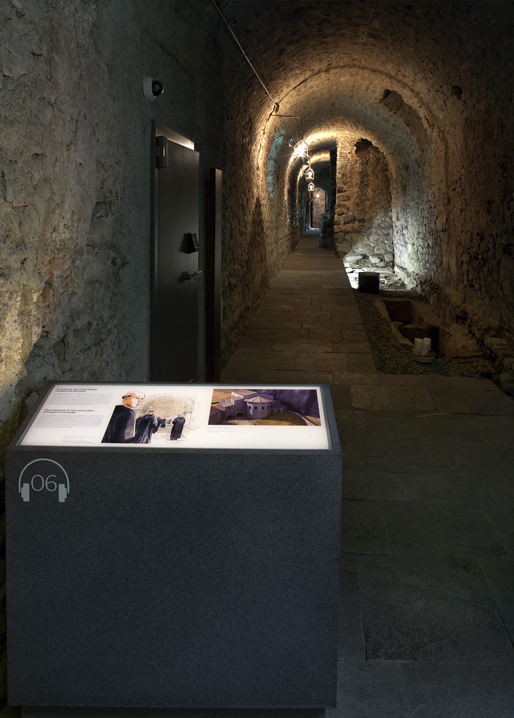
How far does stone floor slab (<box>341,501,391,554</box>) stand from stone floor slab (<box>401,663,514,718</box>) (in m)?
0.73

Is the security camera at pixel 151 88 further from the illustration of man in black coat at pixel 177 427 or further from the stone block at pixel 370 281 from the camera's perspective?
the stone block at pixel 370 281

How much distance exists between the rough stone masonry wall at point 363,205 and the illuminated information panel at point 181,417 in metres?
13.3

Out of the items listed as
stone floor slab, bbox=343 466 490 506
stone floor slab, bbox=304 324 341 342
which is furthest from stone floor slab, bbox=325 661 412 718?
stone floor slab, bbox=304 324 341 342

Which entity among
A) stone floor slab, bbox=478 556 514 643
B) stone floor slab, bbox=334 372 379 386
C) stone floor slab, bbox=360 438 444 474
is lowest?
stone floor slab, bbox=478 556 514 643

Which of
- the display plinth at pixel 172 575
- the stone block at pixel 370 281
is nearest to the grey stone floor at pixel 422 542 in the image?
the display plinth at pixel 172 575

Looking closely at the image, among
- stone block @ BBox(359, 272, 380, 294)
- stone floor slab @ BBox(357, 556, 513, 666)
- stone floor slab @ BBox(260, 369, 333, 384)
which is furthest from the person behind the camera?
stone block @ BBox(359, 272, 380, 294)

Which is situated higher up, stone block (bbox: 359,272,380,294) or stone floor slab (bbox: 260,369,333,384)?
stone block (bbox: 359,272,380,294)

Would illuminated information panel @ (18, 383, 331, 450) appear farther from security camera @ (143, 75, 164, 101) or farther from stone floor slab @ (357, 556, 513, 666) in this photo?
security camera @ (143, 75, 164, 101)

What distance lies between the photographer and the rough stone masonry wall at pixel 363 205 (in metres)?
14.3

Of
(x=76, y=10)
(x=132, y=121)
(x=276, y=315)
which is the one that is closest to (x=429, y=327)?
(x=276, y=315)

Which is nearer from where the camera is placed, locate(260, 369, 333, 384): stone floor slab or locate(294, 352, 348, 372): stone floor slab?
locate(260, 369, 333, 384): stone floor slab

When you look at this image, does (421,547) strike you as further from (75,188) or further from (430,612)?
(75,188)

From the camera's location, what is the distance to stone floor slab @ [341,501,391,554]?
265 cm

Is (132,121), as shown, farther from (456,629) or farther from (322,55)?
(322,55)
